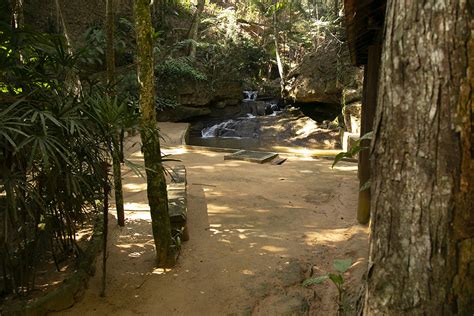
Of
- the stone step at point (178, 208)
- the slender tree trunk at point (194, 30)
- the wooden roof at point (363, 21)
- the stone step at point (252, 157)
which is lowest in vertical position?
the stone step at point (178, 208)

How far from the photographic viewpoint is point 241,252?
178 inches

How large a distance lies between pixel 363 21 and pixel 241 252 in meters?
2.97

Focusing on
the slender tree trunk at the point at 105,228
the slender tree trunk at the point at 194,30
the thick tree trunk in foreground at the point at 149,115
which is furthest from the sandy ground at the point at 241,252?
the slender tree trunk at the point at 194,30

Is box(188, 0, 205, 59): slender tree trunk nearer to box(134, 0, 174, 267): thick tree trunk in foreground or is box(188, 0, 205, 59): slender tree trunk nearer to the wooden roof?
the wooden roof

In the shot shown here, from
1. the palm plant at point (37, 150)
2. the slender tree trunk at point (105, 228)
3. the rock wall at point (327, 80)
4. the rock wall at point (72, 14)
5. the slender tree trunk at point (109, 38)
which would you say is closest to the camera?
the palm plant at point (37, 150)

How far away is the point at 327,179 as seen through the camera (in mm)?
8078

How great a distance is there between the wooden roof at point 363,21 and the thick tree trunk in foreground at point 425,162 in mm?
2197

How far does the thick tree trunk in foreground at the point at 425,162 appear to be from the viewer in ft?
4.06

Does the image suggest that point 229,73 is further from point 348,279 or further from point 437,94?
point 437,94

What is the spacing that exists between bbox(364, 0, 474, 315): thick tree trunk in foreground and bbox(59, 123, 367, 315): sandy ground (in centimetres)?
212

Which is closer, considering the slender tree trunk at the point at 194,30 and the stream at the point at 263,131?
the stream at the point at 263,131

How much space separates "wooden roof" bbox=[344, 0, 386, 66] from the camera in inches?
135

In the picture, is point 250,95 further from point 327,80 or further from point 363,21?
point 363,21

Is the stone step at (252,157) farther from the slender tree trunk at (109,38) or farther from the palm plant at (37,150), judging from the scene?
the palm plant at (37,150)
